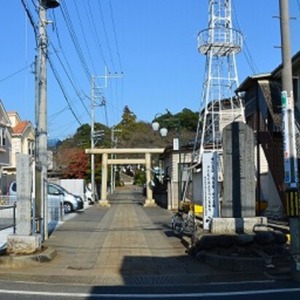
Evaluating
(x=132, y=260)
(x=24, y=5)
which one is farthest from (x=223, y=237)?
(x=24, y=5)

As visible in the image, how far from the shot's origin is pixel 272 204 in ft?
78.9

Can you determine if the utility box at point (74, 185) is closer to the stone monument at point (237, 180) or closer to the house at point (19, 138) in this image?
the house at point (19, 138)

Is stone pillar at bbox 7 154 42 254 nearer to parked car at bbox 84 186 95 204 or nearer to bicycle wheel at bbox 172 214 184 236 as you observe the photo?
bicycle wheel at bbox 172 214 184 236

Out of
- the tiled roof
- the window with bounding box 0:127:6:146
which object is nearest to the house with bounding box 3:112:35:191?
the tiled roof

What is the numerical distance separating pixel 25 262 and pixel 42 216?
13.3 ft

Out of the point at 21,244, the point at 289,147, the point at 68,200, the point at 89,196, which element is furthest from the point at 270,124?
the point at 89,196

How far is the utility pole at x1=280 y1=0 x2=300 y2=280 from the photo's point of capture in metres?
10.3

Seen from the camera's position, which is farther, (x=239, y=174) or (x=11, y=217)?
(x=11, y=217)

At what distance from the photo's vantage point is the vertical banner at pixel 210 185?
627 inches

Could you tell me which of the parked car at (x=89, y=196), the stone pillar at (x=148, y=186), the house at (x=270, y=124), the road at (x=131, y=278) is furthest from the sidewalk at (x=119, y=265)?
the parked car at (x=89, y=196)

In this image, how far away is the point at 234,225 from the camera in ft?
45.2

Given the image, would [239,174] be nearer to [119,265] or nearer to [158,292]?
[119,265]

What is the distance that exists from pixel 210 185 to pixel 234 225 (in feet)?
8.46

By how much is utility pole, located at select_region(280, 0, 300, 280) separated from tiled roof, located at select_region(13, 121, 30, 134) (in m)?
48.0
